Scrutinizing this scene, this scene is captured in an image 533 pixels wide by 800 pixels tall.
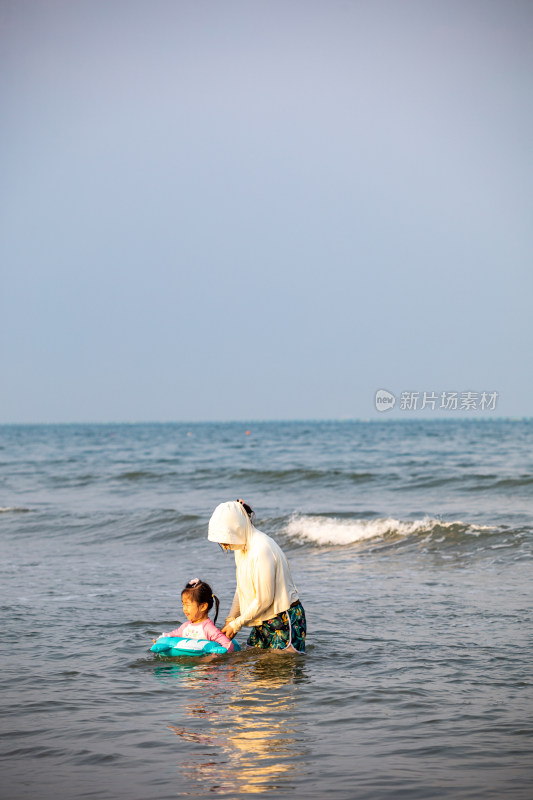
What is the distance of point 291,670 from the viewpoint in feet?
22.3

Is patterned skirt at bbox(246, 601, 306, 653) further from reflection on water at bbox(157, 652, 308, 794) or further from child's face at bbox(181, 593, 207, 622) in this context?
child's face at bbox(181, 593, 207, 622)

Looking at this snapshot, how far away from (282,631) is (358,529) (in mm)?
8595

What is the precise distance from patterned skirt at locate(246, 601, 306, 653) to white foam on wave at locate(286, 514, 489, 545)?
25.1 ft

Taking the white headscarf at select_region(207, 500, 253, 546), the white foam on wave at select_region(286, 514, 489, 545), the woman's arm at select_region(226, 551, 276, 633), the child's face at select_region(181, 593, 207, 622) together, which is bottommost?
the white foam on wave at select_region(286, 514, 489, 545)

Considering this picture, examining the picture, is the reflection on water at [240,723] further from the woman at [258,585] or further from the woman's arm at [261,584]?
the woman's arm at [261,584]

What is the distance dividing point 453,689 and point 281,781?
6.92ft

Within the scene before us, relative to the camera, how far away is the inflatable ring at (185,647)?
277 inches

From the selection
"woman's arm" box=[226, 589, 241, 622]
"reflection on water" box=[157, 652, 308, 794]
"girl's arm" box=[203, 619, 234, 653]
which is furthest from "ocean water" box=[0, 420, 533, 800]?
"woman's arm" box=[226, 589, 241, 622]

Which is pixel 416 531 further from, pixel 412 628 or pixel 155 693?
pixel 155 693

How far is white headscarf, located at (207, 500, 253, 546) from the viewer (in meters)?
6.53

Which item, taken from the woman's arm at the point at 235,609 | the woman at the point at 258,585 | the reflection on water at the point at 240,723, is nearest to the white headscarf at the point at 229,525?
the woman at the point at 258,585

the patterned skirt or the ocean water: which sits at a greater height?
the patterned skirt

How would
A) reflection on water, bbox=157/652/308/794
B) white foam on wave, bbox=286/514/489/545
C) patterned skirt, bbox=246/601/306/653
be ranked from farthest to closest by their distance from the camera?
white foam on wave, bbox=286/514/489/545
patterned skirt, bbox=246/601/306/653
reflection on water, bbox=157/652/308/794

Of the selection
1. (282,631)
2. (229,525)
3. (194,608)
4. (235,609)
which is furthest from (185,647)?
(229,525)
